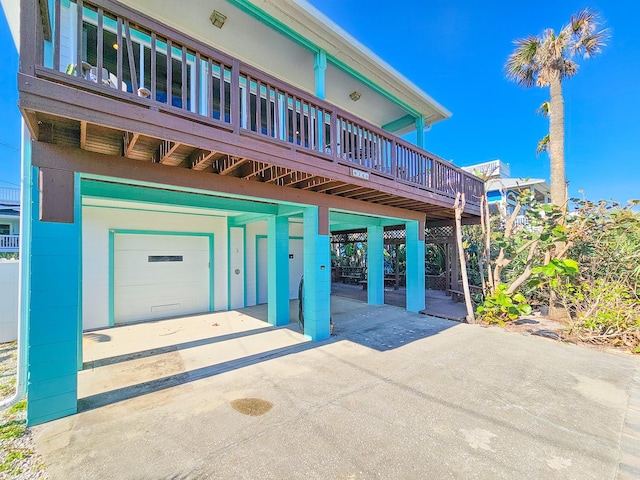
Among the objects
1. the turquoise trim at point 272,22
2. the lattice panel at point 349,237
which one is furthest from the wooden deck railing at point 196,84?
the lattice panel at point 349,237

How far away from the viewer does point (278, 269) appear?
6.34 m

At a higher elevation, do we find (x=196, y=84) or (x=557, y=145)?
(x=557, y=145)

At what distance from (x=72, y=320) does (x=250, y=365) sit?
225 cm

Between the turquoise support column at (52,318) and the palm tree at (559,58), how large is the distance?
929 cm

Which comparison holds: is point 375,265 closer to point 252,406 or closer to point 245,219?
point 245,219

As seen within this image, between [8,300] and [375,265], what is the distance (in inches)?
329

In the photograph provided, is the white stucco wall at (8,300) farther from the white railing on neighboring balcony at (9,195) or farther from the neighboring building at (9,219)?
the white railing on neighboring balcony at (9,195)

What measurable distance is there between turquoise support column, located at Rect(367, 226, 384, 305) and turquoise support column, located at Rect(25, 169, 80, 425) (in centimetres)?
722

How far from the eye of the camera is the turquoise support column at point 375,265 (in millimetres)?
8750

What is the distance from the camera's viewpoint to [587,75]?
790 centimetres

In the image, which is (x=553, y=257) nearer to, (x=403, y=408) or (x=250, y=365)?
(x=403, y=408)

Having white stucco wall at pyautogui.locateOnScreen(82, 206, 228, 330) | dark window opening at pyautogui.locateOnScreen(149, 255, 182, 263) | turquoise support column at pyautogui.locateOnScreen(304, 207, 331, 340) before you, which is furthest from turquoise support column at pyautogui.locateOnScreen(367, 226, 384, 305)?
white stucco wall at pyautogui.locateOnScreen(82, 206, 228, 330)

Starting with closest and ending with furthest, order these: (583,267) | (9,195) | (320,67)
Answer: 1. (320,67)
2. (583,267)
3. (9,195)

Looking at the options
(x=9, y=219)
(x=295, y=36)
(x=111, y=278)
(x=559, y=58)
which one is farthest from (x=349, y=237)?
(x=9, y=219)
